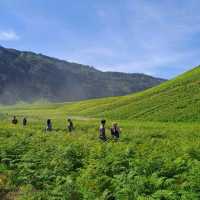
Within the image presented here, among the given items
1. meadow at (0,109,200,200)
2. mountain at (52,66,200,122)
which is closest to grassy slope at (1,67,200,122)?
mountain at (52,66,200,122)

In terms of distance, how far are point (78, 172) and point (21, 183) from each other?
246 cm

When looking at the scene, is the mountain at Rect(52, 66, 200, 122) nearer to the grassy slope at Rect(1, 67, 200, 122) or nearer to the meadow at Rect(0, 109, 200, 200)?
the grassy slope at Rect(1, 67, 200, 122)

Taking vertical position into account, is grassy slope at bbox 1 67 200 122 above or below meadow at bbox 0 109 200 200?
above

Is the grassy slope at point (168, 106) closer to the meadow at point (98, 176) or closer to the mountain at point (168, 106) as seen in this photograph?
the mountain at point (168, 106)

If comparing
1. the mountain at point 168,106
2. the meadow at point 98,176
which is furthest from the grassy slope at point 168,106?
the meadow at point 98,176

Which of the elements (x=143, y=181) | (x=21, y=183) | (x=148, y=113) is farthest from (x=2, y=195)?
(x=148, y=113)

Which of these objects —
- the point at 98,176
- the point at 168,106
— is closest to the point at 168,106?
the point at 168,106

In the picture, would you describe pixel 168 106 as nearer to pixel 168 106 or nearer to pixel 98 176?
pixel 168 106

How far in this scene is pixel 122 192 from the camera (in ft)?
38.1

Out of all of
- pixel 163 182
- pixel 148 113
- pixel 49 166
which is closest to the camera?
pixel 163 182

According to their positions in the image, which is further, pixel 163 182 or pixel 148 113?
pixel 148 113

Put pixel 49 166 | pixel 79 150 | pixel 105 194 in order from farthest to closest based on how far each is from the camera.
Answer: pixel 79 150, pixel 49 166, pixel 105 194

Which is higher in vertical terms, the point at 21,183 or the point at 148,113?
the point at 148,113

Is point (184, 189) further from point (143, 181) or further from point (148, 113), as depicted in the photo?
point (148, 113)
